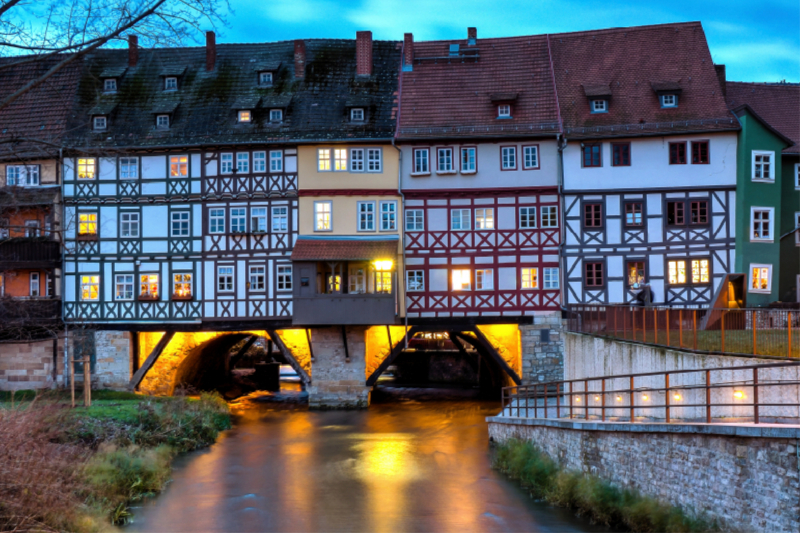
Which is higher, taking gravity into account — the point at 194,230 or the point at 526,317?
the point at 194,230

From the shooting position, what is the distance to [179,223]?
94.6ft

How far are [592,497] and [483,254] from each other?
14614mm

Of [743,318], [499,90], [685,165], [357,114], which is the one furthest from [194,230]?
[743,318]

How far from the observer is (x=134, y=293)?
2875 centimetres

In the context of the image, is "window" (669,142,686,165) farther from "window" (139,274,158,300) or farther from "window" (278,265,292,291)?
"window" (139,274,158,300)

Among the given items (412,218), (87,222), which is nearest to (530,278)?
(412,218)

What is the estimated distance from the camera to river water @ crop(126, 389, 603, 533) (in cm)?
1563

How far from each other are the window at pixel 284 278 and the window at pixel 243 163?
11.6ft

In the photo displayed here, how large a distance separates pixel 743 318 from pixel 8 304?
2131 centimetres

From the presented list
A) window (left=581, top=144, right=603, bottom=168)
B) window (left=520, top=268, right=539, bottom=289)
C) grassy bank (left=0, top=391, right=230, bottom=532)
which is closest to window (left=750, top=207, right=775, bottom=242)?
window (left=581, top=144, right=603, bottom=168)

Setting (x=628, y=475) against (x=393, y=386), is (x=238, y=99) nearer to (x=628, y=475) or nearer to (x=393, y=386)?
(x=393, y=386)

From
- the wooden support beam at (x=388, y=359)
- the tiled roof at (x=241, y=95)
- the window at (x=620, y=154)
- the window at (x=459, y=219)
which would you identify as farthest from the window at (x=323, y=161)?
the window at (x=620, y=154)

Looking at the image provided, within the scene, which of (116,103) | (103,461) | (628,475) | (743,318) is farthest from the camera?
(116,103)

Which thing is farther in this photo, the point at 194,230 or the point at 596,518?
the point at 194,230
